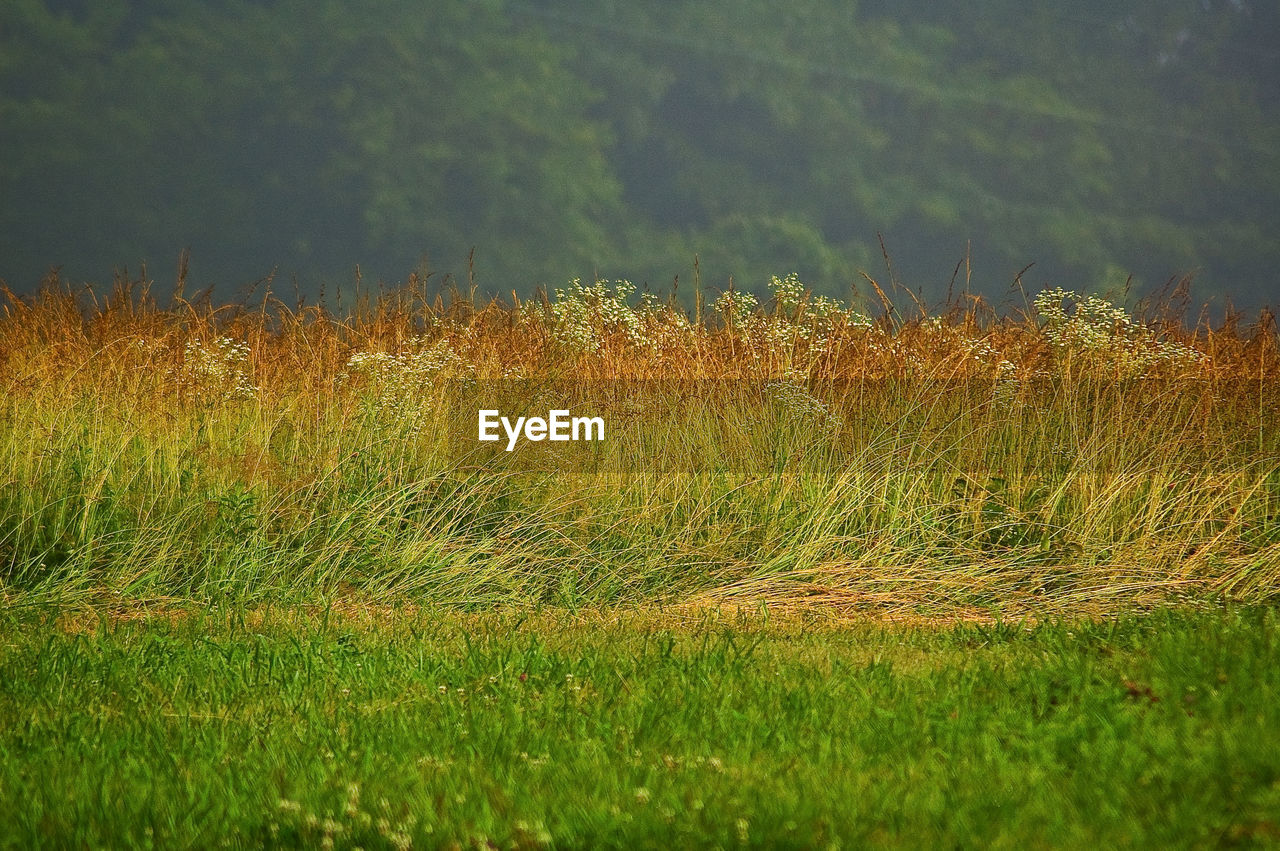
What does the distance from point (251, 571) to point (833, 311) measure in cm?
470

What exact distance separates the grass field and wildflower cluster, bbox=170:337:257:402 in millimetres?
39

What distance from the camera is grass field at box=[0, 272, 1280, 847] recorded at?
2723 millimetres

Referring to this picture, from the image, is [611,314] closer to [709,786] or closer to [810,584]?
[810,584]

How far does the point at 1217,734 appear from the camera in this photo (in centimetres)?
294

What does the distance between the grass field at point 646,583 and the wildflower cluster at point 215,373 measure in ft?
0.13

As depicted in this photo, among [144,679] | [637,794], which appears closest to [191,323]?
[144,679]

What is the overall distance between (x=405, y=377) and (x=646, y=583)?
250 centimetres

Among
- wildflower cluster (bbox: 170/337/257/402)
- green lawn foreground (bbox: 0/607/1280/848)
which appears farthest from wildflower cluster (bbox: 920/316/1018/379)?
wildflower cluster (bbox: 170/337/257/402)

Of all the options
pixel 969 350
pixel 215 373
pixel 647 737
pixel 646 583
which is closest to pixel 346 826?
pixel 647 737

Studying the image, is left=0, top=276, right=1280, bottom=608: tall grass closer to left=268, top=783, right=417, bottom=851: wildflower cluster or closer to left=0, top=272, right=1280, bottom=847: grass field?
left=0, top=272, right=1280, bottom=847: grass field

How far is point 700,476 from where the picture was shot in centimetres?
629

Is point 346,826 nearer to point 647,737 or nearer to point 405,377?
point 647,737

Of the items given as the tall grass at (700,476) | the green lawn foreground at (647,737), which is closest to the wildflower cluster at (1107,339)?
the tall grass at (700,476)

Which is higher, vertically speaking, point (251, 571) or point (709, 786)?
point (251, 571)
